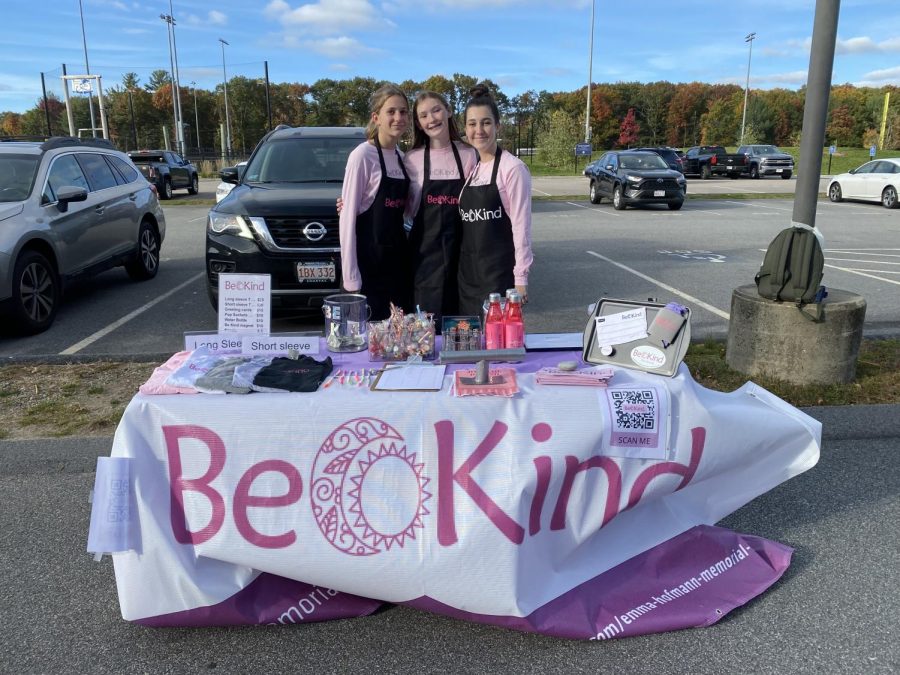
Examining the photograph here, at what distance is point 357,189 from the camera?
11.8 ft

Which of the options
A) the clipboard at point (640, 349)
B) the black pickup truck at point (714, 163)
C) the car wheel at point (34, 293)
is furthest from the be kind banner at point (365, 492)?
the black pickup truck at point (714, 163)

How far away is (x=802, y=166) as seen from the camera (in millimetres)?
5059

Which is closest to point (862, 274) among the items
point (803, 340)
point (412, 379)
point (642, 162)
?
point (803, 340)

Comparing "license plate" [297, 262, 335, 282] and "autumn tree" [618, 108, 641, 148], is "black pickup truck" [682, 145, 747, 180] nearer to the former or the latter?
"license plate" [297, 262, 335, 282]

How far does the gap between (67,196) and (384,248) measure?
4824 mm

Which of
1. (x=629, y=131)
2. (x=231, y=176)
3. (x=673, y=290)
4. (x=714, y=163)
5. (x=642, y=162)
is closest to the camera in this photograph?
(x=231, y=176)

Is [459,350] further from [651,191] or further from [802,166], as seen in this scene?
[651,191]

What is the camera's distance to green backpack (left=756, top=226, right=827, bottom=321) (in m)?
4.60

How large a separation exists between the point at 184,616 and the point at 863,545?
286 cm

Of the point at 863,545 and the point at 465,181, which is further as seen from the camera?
the point at 465,181

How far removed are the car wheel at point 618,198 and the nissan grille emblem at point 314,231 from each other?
44.1 ft

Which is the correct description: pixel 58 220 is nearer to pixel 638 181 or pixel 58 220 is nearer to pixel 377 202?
pixel 377 202

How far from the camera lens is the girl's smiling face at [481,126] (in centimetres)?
341

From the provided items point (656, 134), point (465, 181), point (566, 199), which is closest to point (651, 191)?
point (566, 199)
